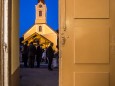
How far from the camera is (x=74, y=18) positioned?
539 cm

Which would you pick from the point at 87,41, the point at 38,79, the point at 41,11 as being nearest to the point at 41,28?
the point at 41,11

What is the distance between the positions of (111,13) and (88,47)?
0.66m

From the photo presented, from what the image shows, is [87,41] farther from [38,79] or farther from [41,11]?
[41,11]

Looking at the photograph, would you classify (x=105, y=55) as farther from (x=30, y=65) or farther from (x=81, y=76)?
(x=30, y=65)

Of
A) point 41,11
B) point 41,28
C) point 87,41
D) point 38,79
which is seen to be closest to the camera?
point 87,41

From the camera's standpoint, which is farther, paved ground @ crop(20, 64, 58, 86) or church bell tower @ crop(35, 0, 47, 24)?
church bell tower @ crop(35, 0, 47, 24)

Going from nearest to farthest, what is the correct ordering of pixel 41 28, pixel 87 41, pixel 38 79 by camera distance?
pixel 87 41 < pixel 38 79 < pixel 41 28

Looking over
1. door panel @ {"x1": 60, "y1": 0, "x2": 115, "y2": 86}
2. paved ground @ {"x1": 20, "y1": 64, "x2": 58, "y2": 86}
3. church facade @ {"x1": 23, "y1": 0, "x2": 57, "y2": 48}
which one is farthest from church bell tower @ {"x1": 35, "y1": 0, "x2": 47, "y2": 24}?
door panel @ {"x1": 60, "y1": 0, "x2": 115, "y2": 86}

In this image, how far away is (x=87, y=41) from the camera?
5.37 m

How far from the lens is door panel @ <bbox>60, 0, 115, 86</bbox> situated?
211 inches

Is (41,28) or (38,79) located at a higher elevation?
(41,28)

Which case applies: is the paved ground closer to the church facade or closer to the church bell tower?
the church facade

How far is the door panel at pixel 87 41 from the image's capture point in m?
5.37

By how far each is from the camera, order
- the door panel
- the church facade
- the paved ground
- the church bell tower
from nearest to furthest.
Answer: the door panel, the paved ground, the church facade, the church bell tower
